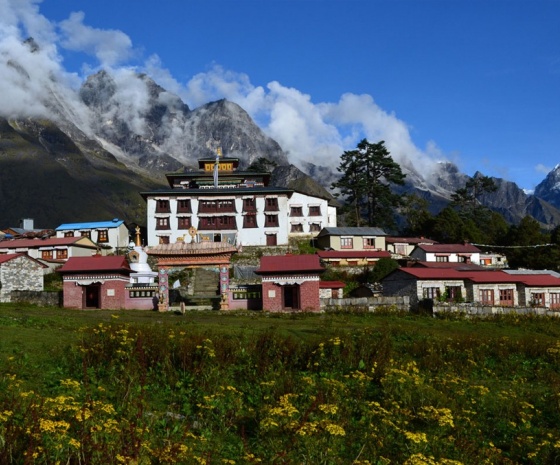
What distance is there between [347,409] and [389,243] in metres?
56.2

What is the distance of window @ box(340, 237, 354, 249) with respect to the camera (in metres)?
62.5

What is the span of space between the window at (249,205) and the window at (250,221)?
780 millimetres

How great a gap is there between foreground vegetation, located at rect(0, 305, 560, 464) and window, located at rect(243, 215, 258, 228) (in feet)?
143

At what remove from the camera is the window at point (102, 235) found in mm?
63469

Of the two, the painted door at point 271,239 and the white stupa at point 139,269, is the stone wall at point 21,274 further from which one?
the painted door at point 271,239

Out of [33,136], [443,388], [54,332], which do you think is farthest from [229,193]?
[33,136]

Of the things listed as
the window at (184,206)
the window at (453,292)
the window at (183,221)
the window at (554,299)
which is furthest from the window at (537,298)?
the window at (184,206)

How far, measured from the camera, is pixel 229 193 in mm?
63531

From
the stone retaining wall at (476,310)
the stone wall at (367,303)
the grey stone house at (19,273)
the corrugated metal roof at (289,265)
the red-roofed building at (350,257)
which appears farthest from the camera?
the red-roofed building at (350,257)

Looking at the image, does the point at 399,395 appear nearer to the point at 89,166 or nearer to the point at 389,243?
the point at 389,243

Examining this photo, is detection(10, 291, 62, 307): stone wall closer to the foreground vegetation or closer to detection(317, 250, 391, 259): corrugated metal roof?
the foreground vegetation

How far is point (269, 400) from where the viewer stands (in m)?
12.2

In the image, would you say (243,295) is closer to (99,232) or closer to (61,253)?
(61,253)

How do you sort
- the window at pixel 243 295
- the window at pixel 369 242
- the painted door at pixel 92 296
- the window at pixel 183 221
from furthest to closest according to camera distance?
1. the window at pixel 369 242
2. the window at pixel 183 221
3. the painted door at pixel 92 296
4. the window at pixel 243 295
